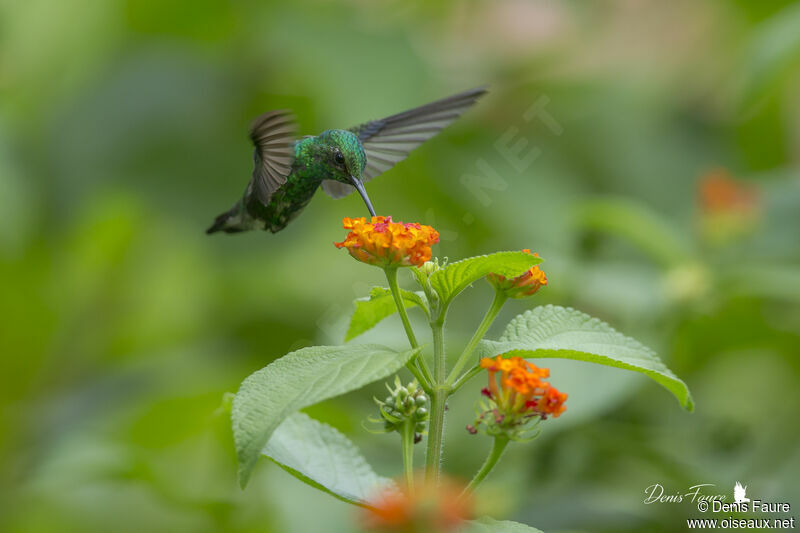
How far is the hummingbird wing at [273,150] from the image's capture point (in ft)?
3.14

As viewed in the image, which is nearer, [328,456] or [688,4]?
[328,456]

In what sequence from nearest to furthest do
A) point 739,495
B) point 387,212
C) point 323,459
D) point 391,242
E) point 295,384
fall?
1. point 295,384
2. point 391,242
3. point 323,459
4. point 739,495
5. point 387,212

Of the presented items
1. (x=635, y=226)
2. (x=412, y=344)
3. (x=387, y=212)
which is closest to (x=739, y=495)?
(x=635, y=226)

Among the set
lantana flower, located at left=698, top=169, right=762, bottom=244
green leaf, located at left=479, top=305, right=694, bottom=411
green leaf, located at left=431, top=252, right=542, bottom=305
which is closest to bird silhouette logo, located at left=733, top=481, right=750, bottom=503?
green leaf, located at left=479, top=305, right=694, bottom=411

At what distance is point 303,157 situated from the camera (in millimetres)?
1027

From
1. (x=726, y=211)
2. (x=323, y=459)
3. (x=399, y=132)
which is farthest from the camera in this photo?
(x=726, y=211)

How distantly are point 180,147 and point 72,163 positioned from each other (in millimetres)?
309

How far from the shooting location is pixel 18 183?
2.41m

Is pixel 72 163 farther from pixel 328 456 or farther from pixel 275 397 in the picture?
pixel 275 397

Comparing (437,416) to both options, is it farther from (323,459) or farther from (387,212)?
(387,212)

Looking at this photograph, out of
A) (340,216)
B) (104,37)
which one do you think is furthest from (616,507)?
(104,37)

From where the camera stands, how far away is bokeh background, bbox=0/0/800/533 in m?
1.59

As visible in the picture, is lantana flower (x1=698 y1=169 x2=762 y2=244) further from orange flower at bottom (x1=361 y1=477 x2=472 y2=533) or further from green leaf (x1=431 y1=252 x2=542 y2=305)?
orange flower at bottom (x1=361 y1=477 x2=472 y2=533)

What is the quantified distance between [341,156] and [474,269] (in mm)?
272
